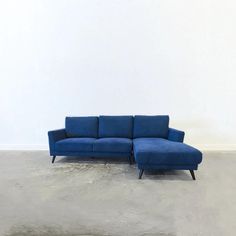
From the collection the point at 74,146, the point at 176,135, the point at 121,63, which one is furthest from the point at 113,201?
the point at 121,63

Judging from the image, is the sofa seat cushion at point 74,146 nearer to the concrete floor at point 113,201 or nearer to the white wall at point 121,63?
the concrete floor at point 113,201

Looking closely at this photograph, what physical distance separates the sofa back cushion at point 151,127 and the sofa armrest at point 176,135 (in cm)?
15

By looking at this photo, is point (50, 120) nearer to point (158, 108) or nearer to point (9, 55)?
point (9, 55)

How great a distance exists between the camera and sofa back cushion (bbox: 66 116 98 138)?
15.4 ft

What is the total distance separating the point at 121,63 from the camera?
5199 mm

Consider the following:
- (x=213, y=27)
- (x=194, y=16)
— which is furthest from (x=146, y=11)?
(x=213, y=27)

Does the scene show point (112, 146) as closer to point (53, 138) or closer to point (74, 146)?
point (74, 146)

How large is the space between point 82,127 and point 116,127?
689mm

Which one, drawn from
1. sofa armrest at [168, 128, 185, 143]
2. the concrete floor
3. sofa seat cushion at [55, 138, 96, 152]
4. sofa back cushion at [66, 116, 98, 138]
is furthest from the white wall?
the concrete floor

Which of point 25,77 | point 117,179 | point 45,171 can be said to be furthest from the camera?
point 25,77

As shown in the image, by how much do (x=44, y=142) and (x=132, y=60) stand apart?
8.99 ft

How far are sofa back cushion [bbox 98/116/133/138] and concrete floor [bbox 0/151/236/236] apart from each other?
0.73m

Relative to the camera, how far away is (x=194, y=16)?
502 centimetres

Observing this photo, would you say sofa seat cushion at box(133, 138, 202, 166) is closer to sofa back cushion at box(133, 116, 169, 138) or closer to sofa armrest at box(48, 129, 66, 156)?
sofa back cushion at box(133, 116, 169, 138)
